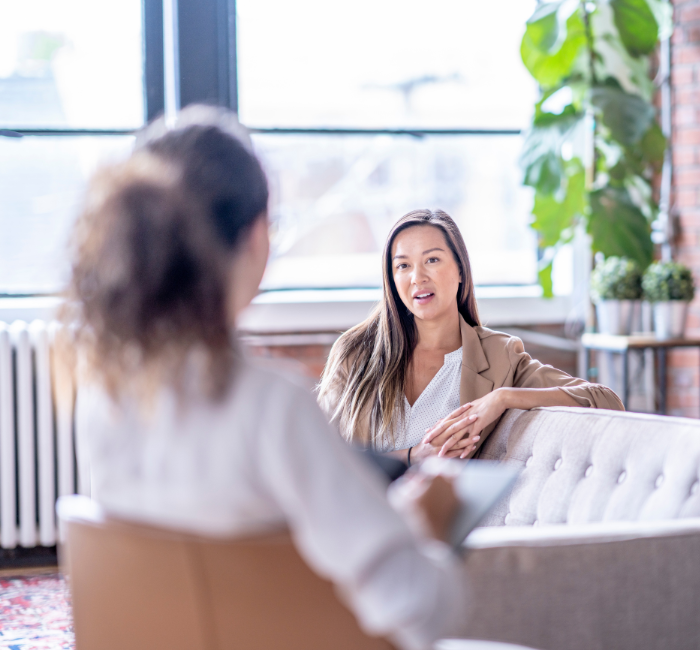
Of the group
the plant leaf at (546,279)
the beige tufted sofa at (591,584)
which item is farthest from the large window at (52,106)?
the beige tufted sofa at (591,584)

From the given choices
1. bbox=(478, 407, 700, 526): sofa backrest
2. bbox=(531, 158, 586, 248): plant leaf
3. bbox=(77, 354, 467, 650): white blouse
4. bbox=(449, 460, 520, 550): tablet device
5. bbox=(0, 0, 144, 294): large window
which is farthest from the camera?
bbox=(531, 158, 586, 248): plant leaf

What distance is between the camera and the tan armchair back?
2.77 ft

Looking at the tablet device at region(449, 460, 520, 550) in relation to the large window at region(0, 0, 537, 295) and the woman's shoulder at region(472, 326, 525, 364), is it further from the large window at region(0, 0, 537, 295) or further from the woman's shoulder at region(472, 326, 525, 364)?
the large window at region(0, 0, 537, 295)

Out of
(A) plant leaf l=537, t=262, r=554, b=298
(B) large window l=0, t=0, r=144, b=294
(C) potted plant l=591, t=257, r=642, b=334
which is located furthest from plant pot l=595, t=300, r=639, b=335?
(B) large window l=0, t=0, r=144, b=294

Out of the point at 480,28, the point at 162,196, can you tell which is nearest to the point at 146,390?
the point at 162,196

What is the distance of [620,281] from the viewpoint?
339 centimetres

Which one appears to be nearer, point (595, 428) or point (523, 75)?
point (595, 428)

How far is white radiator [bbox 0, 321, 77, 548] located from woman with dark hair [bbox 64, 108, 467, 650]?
100 inches

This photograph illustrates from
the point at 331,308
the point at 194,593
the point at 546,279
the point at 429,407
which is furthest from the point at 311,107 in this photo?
the point at 194,593

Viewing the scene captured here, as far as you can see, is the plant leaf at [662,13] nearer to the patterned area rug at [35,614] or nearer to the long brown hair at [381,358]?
the long brown hair at [381,358]

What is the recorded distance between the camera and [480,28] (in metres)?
3.92

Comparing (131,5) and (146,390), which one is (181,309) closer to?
(146,390)

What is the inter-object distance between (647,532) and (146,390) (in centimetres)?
88

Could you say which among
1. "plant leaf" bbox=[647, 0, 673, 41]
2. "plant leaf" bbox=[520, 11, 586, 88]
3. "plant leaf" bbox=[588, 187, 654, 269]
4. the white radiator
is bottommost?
the white radiator
